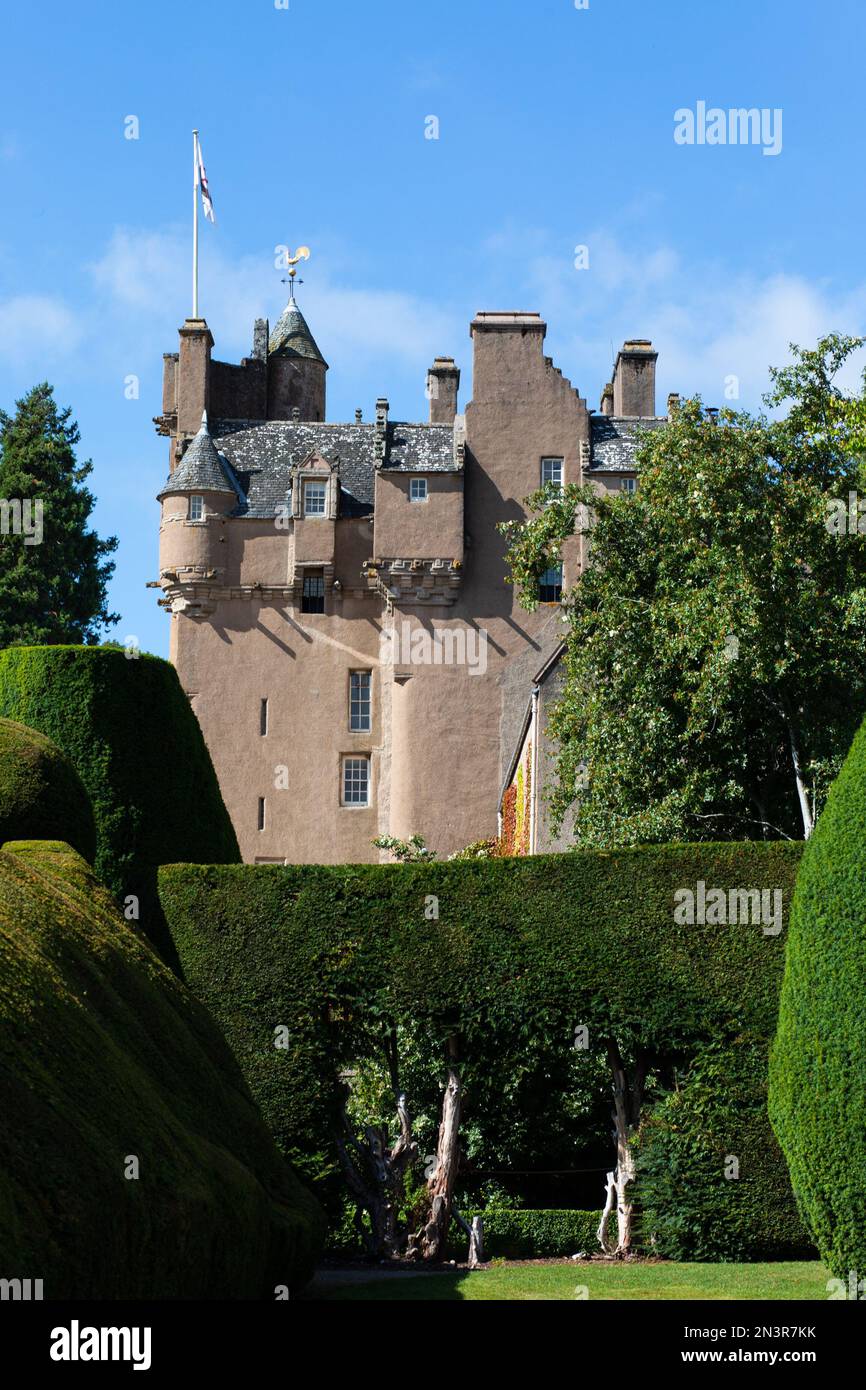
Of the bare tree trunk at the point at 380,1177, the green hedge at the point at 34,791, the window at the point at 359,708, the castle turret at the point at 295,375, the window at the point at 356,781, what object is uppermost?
the castle turret at the point at 295,375

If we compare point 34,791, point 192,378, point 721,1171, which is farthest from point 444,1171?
point 192,378

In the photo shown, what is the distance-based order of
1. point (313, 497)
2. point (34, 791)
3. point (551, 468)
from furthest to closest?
point (313, 497) < point (551, 468) < point (34, 791)

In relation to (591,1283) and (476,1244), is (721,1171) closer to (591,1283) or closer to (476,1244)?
(591,1283)

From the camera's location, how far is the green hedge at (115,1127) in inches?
373

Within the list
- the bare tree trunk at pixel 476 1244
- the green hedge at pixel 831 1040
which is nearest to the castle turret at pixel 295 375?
the bare tree trunk at pixel 476 1244

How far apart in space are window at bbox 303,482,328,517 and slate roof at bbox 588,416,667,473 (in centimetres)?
915

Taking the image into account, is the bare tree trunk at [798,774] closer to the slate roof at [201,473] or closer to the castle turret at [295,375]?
the slate roof at [201,473]

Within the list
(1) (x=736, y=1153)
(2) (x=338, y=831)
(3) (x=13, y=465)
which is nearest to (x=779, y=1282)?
(1) (x=736, y=1153)

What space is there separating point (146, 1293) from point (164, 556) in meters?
44.4

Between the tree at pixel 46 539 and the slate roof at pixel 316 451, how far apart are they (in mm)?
5631

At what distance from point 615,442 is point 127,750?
1244 inches

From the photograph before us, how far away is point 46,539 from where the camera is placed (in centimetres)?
5456

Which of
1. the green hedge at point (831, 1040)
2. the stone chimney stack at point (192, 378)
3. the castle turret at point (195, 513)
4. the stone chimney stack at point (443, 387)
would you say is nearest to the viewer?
the green hedge at point (831, 1040)
